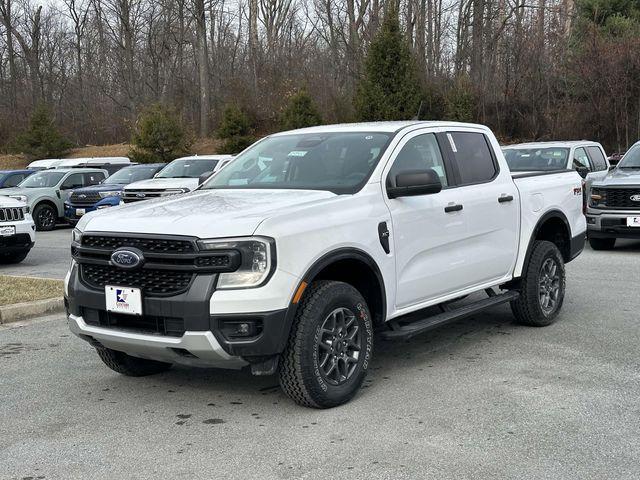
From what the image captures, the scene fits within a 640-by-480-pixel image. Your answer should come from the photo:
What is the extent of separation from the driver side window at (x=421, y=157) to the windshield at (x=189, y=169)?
13544mm

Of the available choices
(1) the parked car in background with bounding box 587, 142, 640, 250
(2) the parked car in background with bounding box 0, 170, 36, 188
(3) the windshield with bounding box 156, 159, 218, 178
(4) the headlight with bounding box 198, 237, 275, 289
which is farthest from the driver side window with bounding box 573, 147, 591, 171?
(2) the parked car in background with bounding box 0, 170, 36, 188

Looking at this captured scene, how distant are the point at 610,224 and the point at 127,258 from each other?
384 inches

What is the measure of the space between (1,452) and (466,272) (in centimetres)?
360

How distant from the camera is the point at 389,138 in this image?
5906 millimetres

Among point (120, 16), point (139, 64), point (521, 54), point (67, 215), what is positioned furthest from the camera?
point (139, 64)

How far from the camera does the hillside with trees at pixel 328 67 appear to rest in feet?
101

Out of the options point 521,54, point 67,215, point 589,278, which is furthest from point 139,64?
point 589,278

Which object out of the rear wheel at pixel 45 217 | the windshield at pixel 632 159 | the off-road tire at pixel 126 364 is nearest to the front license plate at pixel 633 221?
the windshield at pixel 632 159

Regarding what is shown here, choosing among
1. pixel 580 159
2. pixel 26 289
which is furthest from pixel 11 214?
pixel 580 159

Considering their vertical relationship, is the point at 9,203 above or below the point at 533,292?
above

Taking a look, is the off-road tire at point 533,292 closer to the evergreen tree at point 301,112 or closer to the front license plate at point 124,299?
the front license plate at point 124,299

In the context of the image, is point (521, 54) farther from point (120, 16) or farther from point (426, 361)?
point (426, 361)

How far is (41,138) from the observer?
41062 mm

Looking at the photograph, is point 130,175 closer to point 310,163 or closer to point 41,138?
point 310,163
